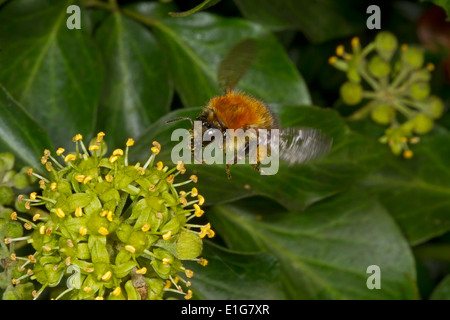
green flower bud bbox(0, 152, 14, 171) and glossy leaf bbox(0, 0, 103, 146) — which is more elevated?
glossy leaf bbox(0, 0, 103, 146)

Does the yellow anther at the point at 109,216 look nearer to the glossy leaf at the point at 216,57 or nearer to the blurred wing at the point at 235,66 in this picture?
the blurred wing at the point at 235,66

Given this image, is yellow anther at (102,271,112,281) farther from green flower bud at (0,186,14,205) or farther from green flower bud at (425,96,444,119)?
green flower bud at (425,96,444,119)

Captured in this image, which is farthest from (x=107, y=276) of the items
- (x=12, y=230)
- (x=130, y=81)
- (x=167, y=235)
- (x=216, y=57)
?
(x=216, y=57)

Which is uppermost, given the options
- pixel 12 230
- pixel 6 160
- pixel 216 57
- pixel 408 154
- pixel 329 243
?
pixel 216 57

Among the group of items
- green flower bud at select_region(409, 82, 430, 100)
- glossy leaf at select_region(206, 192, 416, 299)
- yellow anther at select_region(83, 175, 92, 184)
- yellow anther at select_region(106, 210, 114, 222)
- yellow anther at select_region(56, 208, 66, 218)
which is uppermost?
yellow anther at select_region(83, 175, 92, 184)

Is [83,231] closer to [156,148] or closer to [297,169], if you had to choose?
[156,148]

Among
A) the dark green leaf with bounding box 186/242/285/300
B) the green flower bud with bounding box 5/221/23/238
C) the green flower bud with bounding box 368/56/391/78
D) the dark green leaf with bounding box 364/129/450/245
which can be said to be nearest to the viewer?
the green flower bud with bounding box 5/221/23/238

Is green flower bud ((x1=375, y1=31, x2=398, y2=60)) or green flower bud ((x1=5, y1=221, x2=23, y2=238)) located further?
green flower bud ((x1=375, y1=31, x2=398, y2=60))

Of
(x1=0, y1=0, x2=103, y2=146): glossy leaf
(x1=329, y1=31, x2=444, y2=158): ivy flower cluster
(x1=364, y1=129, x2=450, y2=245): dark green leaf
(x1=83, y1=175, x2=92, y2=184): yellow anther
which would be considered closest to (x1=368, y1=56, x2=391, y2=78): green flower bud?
(x1=329, y1=31, x2=444, y2=158): ivy flower cluster
